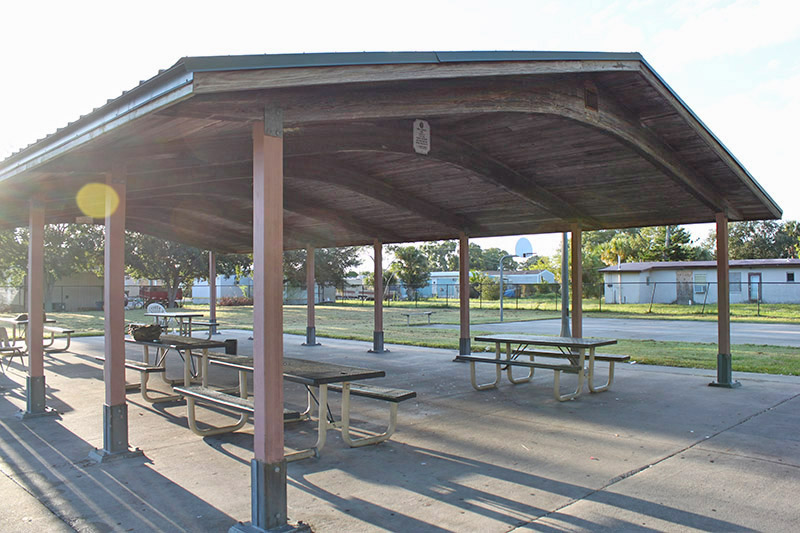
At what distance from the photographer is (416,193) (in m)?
9.64

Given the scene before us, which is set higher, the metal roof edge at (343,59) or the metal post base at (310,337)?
the metal roof edge at (343,59)

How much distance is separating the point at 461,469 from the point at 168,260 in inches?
1411

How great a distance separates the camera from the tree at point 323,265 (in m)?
45.6

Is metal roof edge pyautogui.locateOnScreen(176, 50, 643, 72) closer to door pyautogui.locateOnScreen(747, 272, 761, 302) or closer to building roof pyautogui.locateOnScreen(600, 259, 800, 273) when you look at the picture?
building roof pyautogui.locateOnScreen(600, 259, 800, 273)

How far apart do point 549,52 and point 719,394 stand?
5.86 m

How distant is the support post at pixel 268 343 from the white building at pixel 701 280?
103 feet

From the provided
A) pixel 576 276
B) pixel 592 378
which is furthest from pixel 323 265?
pixel 592 378

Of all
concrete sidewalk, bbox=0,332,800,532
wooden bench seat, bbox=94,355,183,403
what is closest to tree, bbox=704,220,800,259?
concrete sidewalk, bbox=0,332,800,532

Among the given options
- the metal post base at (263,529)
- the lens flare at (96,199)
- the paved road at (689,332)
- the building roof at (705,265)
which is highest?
the lens flare at (96,199)

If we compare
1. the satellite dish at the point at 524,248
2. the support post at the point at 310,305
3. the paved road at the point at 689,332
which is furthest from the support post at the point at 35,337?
the satellite dish at the point at 524,248

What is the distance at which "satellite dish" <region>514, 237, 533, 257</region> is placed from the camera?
29625mm

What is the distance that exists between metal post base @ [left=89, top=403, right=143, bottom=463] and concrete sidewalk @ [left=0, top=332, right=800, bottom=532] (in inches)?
5.4

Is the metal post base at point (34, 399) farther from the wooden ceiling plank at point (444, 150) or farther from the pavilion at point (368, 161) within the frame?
the wooden ceiling plank at point (444, 150)

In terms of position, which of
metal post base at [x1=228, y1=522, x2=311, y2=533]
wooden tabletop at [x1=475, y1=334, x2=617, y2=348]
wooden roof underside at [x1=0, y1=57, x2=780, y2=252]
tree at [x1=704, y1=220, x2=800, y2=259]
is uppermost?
tree at [x1=704, y1=220, x2=800, y2=259]
